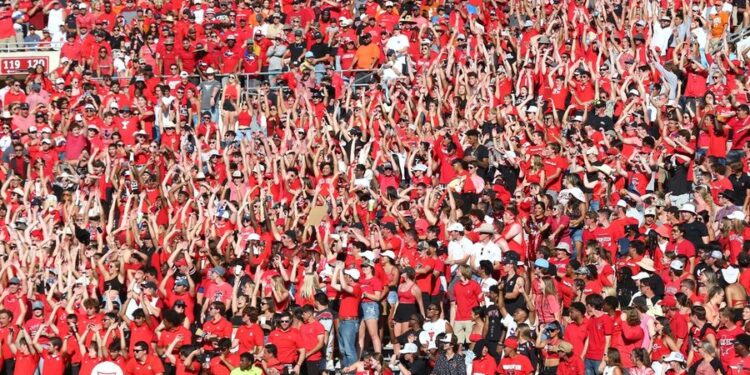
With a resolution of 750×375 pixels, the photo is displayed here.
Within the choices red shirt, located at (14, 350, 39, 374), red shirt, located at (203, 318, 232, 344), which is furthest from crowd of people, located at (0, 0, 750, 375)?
red shirt, located at (14, 350, 39, 374)

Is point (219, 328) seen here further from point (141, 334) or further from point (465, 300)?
point (465, 300)

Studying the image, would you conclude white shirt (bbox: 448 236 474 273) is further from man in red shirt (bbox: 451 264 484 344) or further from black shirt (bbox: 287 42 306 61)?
black shirt (bbox: 287 42 306 61)

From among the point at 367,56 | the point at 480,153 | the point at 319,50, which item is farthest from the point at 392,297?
the point at 319,50

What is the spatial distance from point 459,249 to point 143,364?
382 cm

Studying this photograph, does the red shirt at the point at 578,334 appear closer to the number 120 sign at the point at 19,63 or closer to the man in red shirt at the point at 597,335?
the man in red shirt at the point at 597,335

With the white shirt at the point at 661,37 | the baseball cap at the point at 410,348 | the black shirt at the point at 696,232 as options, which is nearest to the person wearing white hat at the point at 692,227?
the black shirt at the point at 696,232

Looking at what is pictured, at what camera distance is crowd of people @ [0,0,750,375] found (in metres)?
18.0

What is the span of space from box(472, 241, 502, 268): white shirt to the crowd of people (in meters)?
0.04

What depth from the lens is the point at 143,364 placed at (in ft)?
60.7

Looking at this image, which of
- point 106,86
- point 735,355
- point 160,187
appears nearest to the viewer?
point 735,355

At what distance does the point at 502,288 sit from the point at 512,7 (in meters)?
11.2

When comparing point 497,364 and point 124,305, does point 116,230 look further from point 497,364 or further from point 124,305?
point 497,364

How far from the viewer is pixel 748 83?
24.2m

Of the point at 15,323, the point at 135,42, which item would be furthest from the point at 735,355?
the point at 135,42
